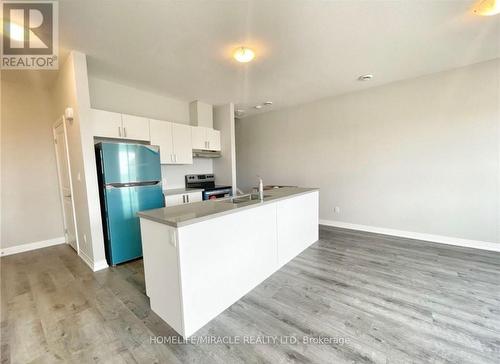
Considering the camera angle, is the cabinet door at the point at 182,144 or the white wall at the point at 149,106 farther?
the cabinet door at the point at 182,144

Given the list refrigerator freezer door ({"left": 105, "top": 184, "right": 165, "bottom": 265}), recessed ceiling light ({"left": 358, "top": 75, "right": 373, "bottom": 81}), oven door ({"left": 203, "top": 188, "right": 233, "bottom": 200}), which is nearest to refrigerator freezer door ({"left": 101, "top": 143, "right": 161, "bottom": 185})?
refrigerator freezer door ({"left": 105, "top": 184, "right": 165, "bottom": 265})

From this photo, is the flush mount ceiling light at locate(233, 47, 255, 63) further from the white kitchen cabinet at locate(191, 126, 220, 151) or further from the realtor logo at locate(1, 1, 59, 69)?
the white kitchen cabinet at locate(191, 126, 220, 151)

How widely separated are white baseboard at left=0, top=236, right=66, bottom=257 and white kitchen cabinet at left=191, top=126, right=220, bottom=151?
2.94 meters

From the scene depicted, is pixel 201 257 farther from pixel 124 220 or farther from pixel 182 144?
pixel 182 144

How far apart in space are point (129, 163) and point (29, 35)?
61.0 inches

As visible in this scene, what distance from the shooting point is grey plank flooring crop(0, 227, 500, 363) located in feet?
4.76

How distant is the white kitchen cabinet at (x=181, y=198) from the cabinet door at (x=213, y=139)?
3.71 ft

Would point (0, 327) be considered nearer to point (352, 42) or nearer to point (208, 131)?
point (208, 131)

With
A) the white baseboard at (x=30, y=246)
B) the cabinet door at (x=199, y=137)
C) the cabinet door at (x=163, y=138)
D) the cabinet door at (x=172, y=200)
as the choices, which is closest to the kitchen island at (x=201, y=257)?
the cabinet door at (x=172, y=200)

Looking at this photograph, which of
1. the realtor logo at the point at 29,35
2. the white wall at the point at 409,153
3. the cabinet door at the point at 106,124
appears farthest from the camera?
the white wall at the point at 409,153

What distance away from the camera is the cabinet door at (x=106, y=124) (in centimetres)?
286

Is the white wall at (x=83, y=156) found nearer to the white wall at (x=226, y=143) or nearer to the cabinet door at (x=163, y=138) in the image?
the cabinet door at (x=163, y=138)

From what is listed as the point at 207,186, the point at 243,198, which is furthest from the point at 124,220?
the point at 207,186

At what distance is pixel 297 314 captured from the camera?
5.98 feet
